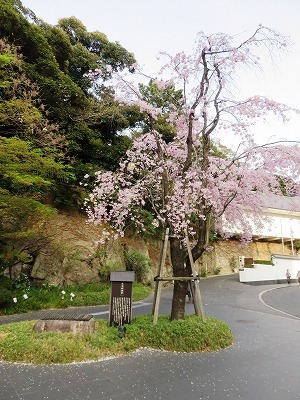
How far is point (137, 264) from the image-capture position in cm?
1859

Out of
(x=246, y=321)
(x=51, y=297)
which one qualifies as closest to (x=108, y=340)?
(x=246, y=321)

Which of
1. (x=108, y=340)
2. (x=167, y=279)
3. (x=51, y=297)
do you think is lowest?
(x=108, y=340)

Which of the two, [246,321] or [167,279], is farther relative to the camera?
[246,321]

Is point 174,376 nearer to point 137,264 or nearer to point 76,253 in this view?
point 76,253

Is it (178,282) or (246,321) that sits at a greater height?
(178,282)

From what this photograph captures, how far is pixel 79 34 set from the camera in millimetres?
22312

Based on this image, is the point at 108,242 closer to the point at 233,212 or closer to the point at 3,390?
the point at 233,212

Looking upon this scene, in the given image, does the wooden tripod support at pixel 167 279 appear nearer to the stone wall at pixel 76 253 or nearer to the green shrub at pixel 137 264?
the stone wall at pixel 76 253

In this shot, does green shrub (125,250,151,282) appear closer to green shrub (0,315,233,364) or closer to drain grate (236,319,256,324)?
drain grate (236,319,256,324)

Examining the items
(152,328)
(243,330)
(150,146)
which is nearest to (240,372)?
(152,328)

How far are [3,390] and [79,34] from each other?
2405 centimetres

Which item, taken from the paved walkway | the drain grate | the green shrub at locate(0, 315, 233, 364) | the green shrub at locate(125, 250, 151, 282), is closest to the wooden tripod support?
the green shrub at locate(0, 315, 233, 364)

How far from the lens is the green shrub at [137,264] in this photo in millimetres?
18484

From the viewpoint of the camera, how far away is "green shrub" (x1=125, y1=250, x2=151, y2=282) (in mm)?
18484
